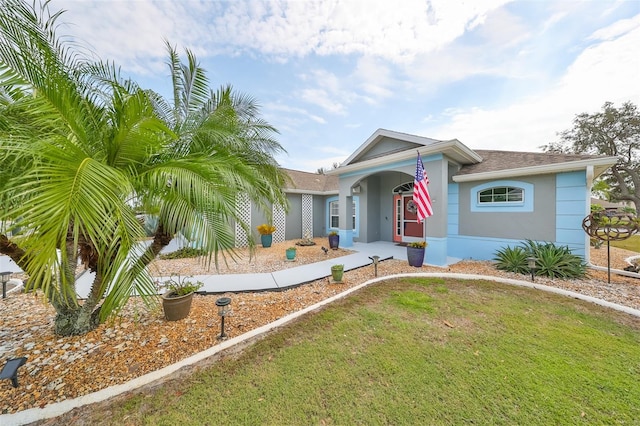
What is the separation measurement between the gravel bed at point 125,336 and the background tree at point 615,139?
2318 centimetres

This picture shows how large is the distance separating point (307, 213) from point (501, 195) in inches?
352

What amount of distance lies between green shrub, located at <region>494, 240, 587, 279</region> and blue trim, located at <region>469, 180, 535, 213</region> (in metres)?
1.09

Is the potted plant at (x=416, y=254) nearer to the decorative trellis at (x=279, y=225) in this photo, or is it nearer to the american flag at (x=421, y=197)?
the american flag at (x=421, y=197)

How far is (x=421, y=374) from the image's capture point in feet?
8.51

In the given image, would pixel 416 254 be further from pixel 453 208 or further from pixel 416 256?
pixel 453 208

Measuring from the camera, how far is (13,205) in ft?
6.12

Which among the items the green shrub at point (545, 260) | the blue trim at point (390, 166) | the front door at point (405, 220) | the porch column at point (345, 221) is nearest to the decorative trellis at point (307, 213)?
the porch column at point (345, 221)

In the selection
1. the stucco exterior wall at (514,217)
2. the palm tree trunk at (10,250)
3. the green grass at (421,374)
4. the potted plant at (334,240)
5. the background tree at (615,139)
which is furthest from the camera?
the background tree at (615,139)

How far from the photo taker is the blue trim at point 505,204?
6.85 meters

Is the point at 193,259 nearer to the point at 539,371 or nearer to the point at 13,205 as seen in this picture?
the point at 13,205

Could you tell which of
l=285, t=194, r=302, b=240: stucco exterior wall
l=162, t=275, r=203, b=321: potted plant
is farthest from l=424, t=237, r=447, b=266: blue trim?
l=285, t=194, r=302, b=240: stucco exterior wall

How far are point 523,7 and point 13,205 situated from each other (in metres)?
10.6

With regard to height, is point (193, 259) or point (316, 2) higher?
point (316, 2)

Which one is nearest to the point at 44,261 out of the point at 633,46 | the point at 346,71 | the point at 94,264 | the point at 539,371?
the point at 94,264
